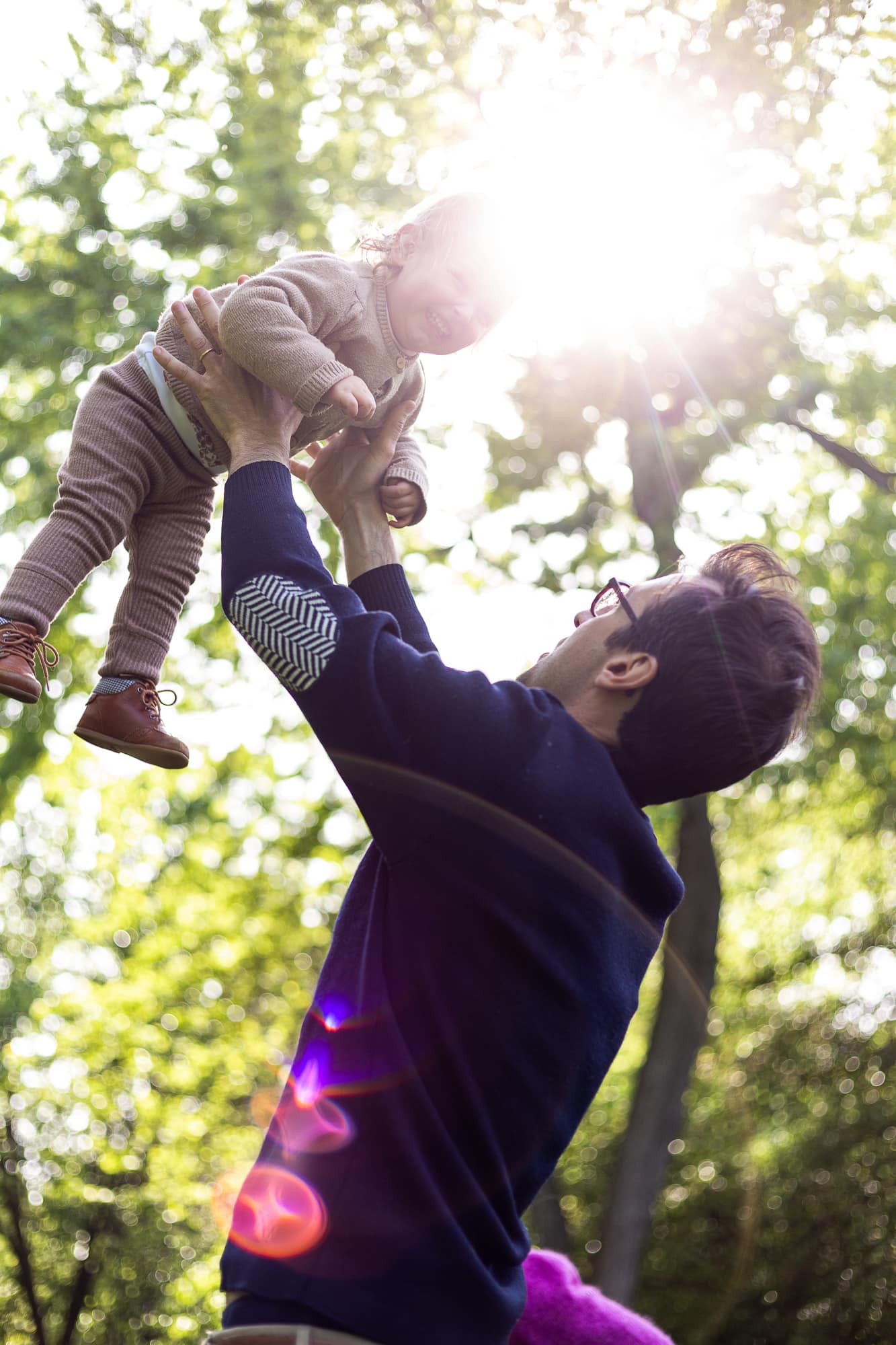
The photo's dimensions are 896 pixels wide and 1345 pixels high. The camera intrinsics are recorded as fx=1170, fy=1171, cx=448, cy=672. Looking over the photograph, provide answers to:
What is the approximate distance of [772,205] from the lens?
7629 millimetres

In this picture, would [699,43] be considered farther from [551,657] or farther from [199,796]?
[199,796]

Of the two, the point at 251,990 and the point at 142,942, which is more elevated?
the point at 142,942

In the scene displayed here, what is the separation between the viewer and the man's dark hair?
5.74ft

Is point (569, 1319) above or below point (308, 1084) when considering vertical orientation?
below

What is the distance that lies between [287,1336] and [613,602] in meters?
1.20

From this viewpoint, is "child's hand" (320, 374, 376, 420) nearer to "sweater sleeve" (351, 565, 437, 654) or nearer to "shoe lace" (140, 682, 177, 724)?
"sweater sleeve" (351, 565, 437, 654)

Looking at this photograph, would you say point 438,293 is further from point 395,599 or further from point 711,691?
point 711,691

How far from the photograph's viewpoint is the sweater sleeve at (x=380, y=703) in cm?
155

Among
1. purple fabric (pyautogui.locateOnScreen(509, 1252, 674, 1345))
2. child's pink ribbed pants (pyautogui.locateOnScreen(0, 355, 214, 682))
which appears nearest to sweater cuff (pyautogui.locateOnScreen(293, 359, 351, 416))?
child's pink ribbed pants (pyautogui.locateOnScreen(0, 355, 214, 682))

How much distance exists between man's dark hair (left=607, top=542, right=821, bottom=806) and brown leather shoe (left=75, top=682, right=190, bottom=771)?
33.0 inches

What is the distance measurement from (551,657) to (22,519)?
6.54m

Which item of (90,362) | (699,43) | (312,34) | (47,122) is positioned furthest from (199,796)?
(699,43)

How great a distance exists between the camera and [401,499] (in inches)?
88.5

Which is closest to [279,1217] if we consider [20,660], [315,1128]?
[315,1128]
